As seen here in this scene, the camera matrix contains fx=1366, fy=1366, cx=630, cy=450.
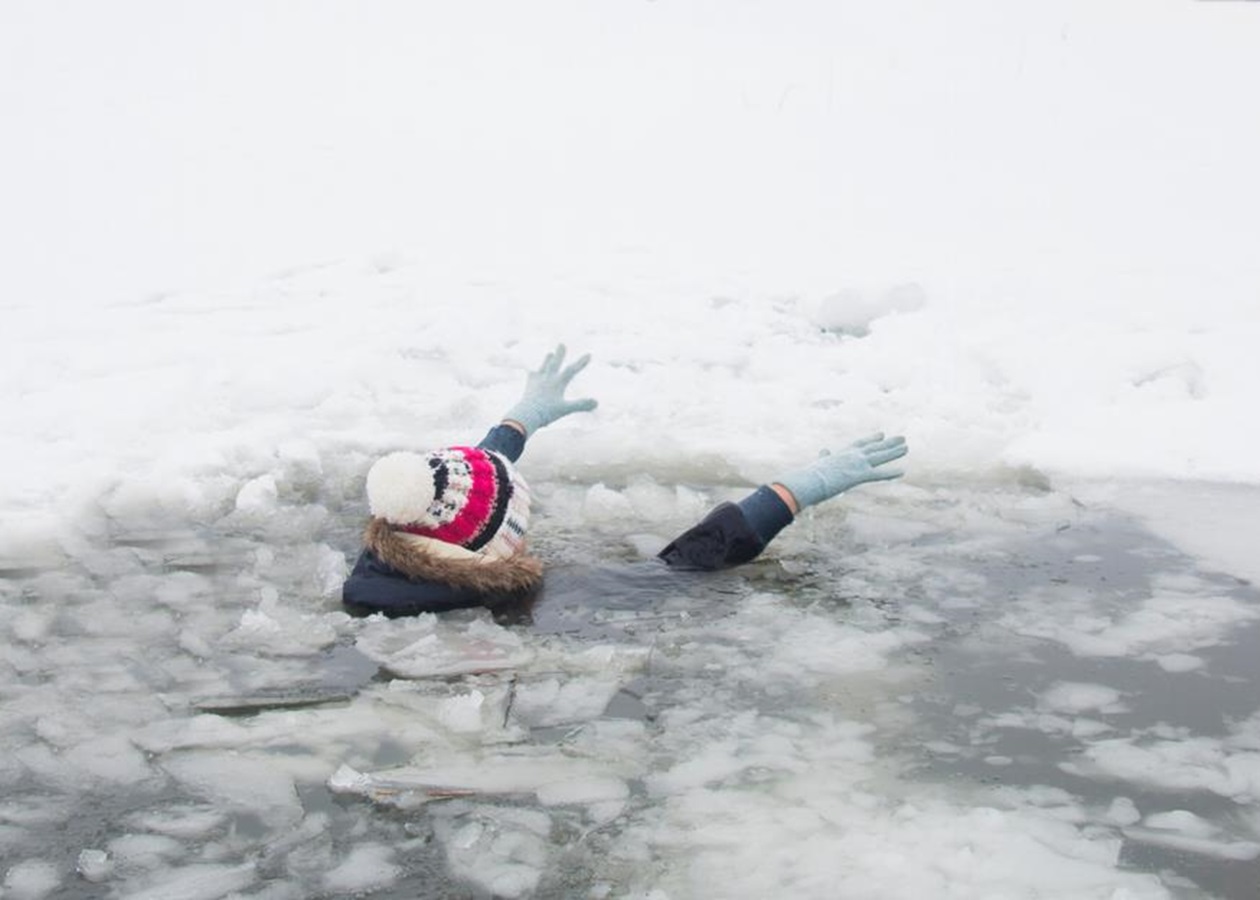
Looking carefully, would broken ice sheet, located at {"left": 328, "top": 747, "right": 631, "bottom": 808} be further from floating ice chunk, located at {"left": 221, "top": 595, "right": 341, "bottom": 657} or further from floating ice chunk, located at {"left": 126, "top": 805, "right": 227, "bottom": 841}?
floating ice chunk, located at {"left": 221, "top": 595, "right": 341, "bottom": 657}

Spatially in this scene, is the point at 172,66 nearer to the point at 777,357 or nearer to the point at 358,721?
the point at 777,357

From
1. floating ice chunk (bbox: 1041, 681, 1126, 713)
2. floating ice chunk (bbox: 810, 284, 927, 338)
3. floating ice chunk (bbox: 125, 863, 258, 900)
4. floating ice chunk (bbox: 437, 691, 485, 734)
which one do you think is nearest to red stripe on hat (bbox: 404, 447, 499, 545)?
floating ice chunk (bbox: 437, 691, 485, 734)

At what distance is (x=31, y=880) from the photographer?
290 cm

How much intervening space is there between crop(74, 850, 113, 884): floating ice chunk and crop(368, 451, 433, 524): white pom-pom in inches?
54.8

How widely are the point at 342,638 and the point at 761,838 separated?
160 centimetres

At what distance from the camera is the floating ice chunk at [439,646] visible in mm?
3899

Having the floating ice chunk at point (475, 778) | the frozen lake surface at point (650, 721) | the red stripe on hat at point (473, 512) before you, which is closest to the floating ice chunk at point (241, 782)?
the frozen lake surface at point (650, 721)

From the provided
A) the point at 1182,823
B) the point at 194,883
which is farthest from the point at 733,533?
the point at 194,883

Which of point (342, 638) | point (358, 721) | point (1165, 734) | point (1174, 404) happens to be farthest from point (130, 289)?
point (1165, 734)

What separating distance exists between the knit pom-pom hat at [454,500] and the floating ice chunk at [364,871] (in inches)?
52.0

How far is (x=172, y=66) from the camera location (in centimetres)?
1081

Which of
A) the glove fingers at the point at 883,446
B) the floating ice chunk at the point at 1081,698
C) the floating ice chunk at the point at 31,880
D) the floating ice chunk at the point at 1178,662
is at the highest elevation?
the glove fingers at the point at 883,446

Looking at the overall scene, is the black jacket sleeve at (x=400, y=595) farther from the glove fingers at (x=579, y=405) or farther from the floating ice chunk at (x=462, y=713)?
the glove fingers at (x=579, y=405)

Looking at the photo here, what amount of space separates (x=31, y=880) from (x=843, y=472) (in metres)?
2.81
